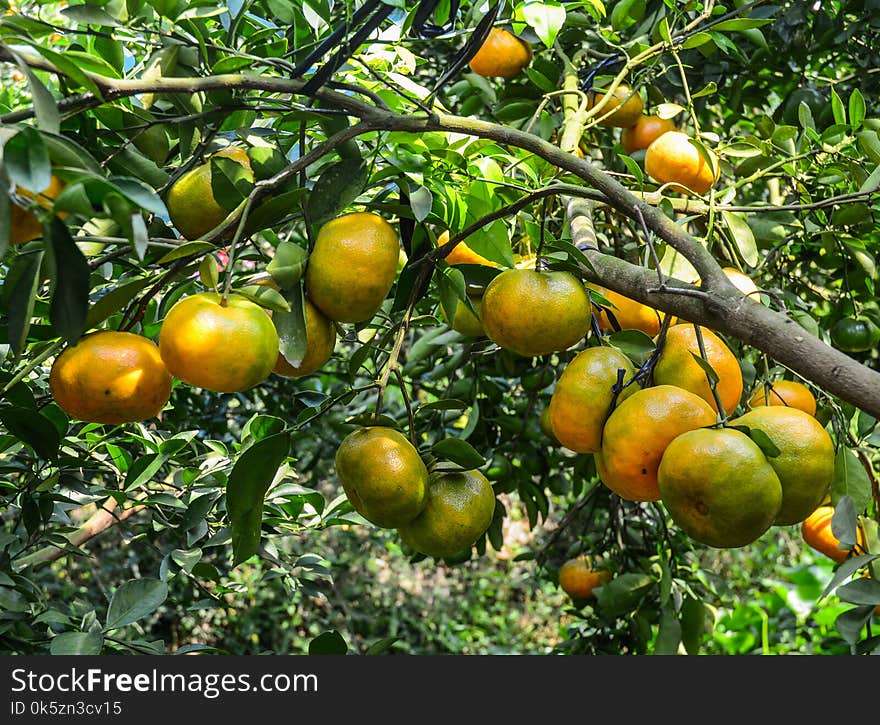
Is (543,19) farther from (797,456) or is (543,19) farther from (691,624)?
(691,624)

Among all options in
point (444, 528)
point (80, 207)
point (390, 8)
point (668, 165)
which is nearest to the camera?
point (80, 207)

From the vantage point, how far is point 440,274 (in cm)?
88

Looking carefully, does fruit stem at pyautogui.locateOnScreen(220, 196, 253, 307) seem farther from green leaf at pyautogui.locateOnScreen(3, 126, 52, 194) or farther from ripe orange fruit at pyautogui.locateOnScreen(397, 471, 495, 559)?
ripe orange fruit at pyautogui.locateOnScreen(397, 471, 495, 559)

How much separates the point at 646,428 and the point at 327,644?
44 centimetres

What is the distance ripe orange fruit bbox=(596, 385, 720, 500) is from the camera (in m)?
0.76

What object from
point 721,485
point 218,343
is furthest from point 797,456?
point 218,343

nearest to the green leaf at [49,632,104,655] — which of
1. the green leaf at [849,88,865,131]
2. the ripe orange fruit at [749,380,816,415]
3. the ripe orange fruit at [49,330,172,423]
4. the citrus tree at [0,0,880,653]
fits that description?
the citrus tree at [0,0,880,653]

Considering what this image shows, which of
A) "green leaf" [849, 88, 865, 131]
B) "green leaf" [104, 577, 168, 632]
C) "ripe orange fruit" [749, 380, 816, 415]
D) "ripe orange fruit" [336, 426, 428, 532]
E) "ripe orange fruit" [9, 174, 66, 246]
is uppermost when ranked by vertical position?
"green leaf" [849, 88, 865, 131]

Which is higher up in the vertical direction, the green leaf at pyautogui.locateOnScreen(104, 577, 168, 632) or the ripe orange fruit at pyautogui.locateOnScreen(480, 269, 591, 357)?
the ripe orange fruit at pyautogui.locateOnScreen(480, 269, 591, 357)

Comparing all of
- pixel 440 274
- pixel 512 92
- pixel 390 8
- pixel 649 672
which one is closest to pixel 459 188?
pixel 440 274

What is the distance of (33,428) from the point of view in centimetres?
86

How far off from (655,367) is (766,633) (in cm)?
311

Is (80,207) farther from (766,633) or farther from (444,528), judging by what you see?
(766,633)

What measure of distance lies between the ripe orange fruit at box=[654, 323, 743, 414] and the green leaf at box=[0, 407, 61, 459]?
1.89ft
